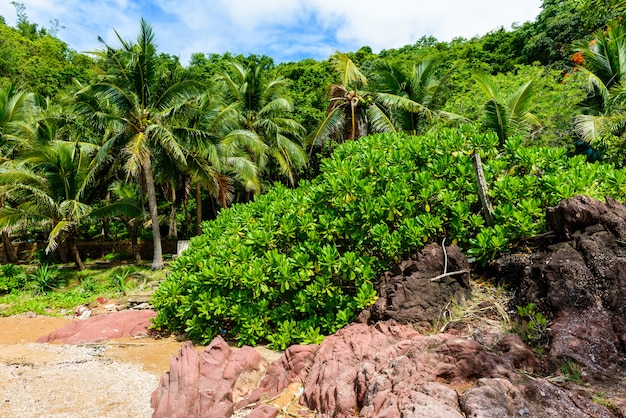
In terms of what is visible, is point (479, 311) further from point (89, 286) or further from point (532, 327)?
point (89, 286)

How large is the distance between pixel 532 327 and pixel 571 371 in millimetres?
677

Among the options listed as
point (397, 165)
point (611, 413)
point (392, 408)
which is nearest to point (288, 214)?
point (397, 165)

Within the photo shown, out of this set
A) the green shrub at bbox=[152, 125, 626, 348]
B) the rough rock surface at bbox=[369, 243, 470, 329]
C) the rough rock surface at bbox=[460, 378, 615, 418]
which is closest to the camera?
the rough rock surface at bbox=[460, 378, 615, 418]


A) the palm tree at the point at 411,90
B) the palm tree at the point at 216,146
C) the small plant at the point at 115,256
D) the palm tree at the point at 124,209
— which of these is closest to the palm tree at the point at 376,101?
the palm tree at the point at 411,90

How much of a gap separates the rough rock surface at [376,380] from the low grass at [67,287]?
10.1 m

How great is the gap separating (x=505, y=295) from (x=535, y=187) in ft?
4.85

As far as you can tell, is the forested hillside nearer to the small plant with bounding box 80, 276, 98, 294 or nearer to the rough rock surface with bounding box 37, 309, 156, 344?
the rough rock surface with bounding box 37, 309, 156, 344

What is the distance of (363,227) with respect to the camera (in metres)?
Answer: 5.61

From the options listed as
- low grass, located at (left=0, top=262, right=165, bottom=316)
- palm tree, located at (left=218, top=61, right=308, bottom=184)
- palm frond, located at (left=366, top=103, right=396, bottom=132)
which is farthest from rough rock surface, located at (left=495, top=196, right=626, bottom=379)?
palm tree, located at (left=218, top=61, right=308, bottom=184)

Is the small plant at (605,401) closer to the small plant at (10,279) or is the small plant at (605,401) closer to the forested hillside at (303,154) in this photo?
the forested hillside at (303,154)

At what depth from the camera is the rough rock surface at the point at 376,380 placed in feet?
9.44

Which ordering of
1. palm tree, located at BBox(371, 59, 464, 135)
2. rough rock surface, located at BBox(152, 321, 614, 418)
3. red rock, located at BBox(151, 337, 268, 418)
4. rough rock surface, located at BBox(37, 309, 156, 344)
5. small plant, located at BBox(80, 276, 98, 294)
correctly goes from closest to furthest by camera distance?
1. rough rock surface, located at BBox(152, 321, 614, 418)
2. red rock, located at BBox(151, 337, 268, 418)
3. rough rock surface, located at BBox(37, 309, 156, 344)
4. small plant, located at BBox(80, 276, 98, 294)
5. palm tree, located at BBox(371, 59, 464, 135)

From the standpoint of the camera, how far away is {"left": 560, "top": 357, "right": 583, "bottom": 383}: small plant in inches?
130

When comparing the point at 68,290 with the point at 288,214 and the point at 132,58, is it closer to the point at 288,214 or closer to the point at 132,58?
the point at 132,58
